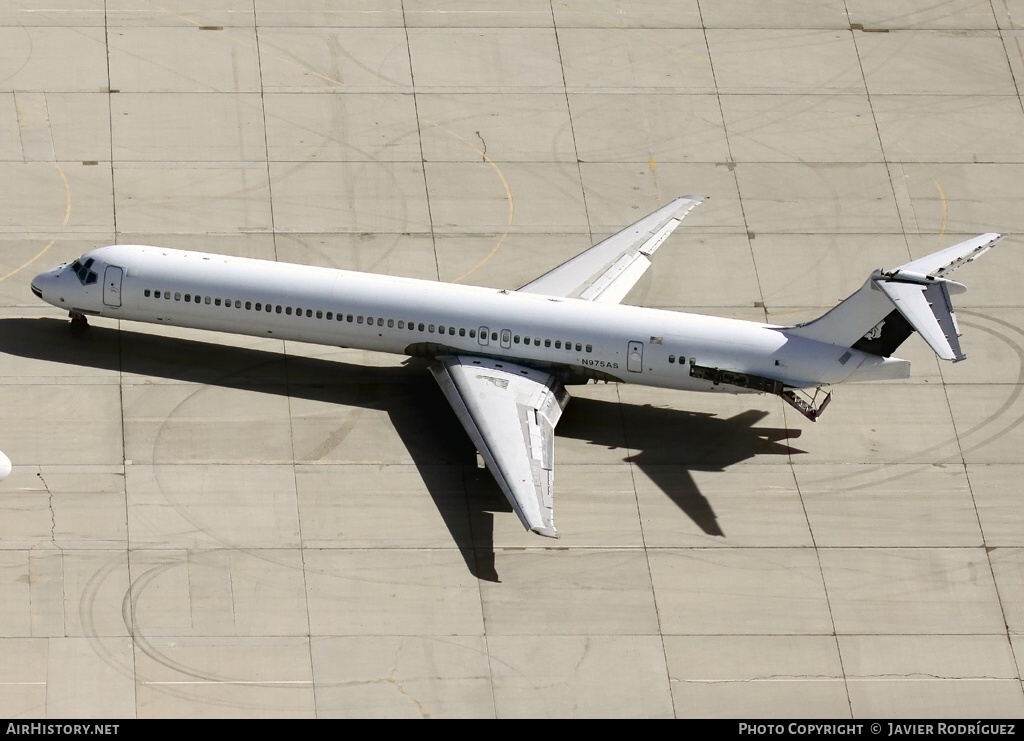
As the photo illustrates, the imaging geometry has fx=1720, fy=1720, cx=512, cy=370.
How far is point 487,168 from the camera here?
208 feet

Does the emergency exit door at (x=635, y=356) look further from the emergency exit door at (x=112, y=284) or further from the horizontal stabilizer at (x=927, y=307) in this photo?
the emergency exit door at (x=112, y=284)

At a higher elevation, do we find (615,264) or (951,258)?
(615,264)

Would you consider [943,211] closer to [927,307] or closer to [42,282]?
[927,307]

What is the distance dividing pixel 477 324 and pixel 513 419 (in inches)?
145

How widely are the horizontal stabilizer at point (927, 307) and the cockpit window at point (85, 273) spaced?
24.2 m

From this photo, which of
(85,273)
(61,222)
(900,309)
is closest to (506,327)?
(900,309)

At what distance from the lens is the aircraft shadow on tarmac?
171ft

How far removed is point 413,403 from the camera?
53.8 metres

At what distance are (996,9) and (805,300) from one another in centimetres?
2171

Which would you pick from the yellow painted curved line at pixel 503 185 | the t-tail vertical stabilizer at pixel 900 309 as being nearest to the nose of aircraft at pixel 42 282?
the yellow painted curved line at pixel 503 185

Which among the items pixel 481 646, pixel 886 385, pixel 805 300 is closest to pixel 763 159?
pixel 805 300

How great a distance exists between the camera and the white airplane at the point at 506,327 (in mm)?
51875

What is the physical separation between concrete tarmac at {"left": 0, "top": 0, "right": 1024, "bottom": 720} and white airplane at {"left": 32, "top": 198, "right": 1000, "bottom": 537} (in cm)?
184

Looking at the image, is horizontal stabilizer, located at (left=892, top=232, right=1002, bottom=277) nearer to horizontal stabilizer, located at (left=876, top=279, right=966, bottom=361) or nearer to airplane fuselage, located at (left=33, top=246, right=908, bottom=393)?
horizontal stabilizer, located at (left=876, top=279, right=966, bottom=361)
